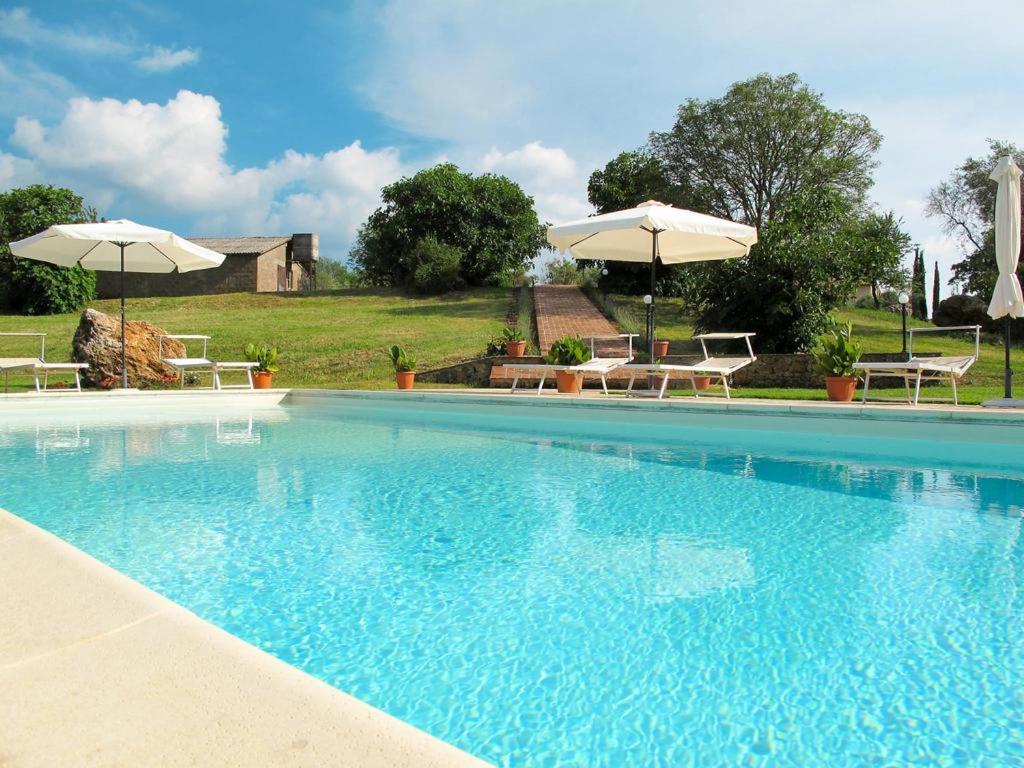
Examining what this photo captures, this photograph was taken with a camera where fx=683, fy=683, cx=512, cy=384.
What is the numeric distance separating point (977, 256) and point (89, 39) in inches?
1213

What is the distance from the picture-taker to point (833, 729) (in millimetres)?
1925

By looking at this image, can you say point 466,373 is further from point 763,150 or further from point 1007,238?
point 763,150

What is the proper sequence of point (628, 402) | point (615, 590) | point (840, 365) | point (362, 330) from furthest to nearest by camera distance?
point (362, 330), point (840, 365), point (628, 402), point (615, 590)

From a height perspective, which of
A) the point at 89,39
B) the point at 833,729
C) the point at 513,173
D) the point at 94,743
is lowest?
the point at 833,729

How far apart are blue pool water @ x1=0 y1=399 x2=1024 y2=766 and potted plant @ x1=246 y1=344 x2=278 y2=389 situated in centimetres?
656

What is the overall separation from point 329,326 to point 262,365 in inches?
251

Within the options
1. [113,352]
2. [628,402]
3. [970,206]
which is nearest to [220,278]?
[113,352]

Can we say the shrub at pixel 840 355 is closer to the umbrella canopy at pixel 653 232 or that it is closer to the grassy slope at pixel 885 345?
the grassy slope at pixel 885 345

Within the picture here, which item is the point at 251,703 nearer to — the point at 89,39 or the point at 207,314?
the point at 89,39

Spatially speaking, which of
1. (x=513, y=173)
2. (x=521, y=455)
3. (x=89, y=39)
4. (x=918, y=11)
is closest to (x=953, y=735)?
(x=521, y=455)

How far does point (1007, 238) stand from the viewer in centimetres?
791

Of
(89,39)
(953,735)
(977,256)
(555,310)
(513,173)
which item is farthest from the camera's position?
(513,173)

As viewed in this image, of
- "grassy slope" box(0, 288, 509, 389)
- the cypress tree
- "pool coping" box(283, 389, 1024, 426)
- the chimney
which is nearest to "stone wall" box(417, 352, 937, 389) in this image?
"pool coping" box(283, 389, 1024, 426)

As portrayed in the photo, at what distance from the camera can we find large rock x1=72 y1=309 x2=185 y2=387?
12.6m
